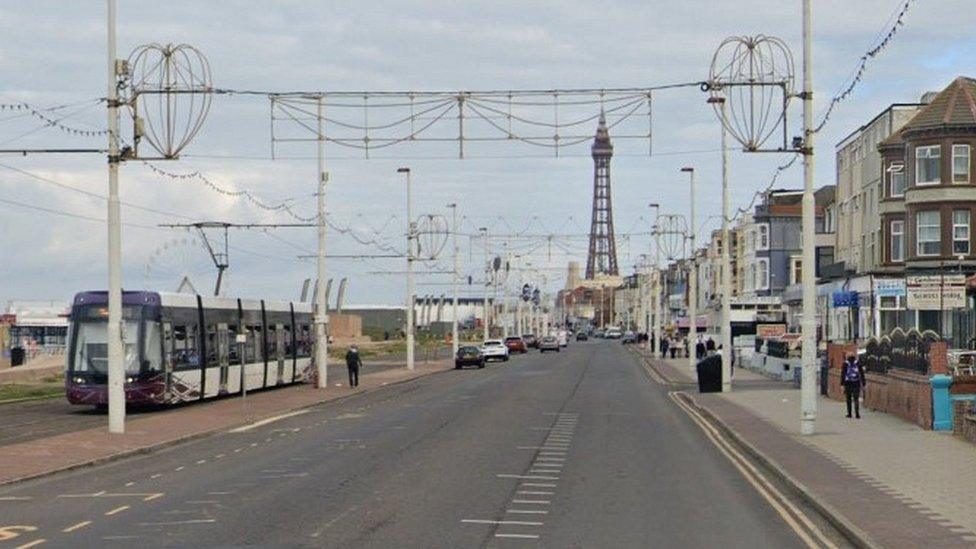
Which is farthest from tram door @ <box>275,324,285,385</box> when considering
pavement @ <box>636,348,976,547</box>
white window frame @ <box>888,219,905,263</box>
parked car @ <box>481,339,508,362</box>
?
parked car @ <box>481,339,508,362</box>

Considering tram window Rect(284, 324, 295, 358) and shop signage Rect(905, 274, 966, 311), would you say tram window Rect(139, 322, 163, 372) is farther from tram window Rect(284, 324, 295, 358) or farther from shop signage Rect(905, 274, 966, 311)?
shop signage Rect(905, 274, 966, 311)

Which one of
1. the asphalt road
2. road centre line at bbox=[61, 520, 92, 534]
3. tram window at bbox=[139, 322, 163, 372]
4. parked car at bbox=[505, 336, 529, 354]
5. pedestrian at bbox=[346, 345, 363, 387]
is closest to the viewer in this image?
the asphalt road

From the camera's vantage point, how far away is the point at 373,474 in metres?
21.8

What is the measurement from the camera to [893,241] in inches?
2566

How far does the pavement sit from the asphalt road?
97 centimetres

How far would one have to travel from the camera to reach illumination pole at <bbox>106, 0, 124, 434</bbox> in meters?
30.8

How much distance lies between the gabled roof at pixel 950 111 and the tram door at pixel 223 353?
29.0m

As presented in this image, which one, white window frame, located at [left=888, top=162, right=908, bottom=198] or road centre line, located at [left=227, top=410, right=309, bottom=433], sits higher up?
white window frame, located at [left=888, top=162, right=908, bottom=198]

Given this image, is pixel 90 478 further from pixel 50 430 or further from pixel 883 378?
pixel 883 378

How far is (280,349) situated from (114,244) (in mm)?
23068

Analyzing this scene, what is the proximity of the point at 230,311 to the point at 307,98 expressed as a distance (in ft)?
47.7

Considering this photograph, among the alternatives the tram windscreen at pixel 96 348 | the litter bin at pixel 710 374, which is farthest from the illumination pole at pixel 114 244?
the litter bin at pixel 710 374

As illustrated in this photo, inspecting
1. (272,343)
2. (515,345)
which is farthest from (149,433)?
(515,345)

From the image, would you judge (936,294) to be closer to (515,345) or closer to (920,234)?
(920,234)
